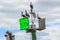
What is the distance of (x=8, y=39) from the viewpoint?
48.1 m

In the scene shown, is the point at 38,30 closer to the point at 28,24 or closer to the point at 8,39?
the point at 28,24

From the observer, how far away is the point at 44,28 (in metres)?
52.7

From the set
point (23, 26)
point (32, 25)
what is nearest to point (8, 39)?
point (23, 26)

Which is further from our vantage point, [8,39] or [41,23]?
[41,23]

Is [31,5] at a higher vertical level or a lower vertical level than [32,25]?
higher

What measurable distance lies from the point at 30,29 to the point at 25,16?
352 centimetres

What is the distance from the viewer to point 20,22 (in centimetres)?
5075

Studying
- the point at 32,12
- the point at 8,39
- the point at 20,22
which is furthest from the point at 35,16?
the point at 8,39

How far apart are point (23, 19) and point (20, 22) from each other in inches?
30.2

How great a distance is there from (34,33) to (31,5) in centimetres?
549

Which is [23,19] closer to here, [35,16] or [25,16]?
[25,16]

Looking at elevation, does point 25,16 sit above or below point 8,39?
above

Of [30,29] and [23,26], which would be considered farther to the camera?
[30,29]

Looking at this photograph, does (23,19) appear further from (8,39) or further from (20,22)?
(8,39)
